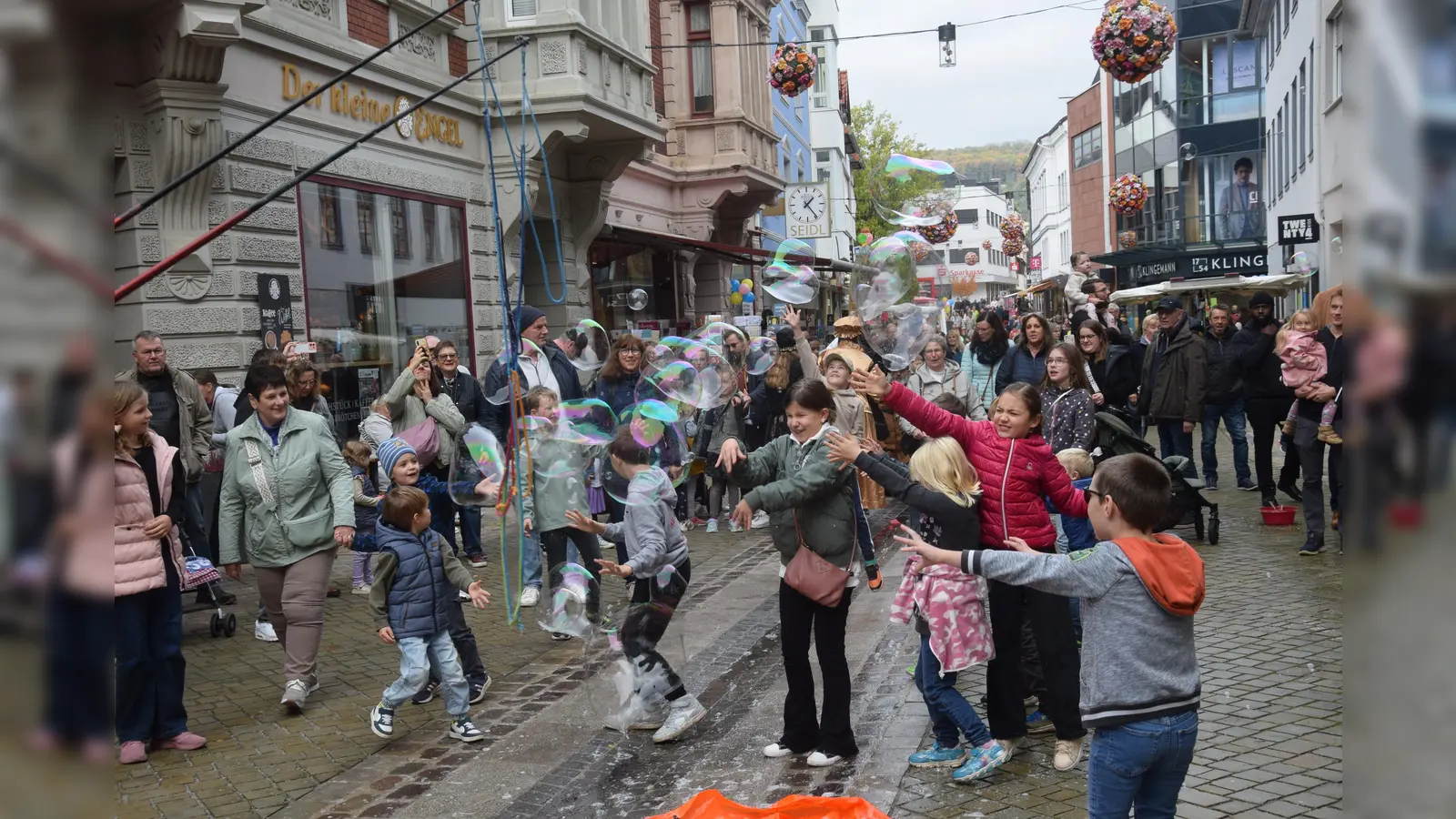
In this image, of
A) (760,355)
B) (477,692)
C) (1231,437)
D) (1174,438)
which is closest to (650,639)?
(477,692)

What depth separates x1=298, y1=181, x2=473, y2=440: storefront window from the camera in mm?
13281

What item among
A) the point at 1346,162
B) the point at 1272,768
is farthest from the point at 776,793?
the point at 1346,162

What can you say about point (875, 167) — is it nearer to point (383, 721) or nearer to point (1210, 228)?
point (1210, 228)

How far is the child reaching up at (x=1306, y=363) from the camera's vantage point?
→ 938cm

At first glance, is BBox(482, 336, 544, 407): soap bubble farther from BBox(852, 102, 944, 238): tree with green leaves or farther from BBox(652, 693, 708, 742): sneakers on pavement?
BBox(852, 102, 944, 238): tree with green leaves

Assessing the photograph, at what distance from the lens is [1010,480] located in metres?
5.59

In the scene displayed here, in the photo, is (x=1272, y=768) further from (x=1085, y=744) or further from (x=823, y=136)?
(x=823, y=136)

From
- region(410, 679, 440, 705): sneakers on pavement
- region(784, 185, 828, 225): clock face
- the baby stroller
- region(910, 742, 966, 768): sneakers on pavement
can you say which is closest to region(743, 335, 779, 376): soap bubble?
the baby stroller

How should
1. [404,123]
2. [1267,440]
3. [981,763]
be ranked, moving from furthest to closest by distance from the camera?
[404,123] → [1267,440] → [981,763]

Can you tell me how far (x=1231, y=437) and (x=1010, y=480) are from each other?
830 centimetres

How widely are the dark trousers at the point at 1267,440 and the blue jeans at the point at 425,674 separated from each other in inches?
319

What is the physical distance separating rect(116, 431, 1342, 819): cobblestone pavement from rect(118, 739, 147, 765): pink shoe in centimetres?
9

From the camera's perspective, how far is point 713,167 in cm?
2692

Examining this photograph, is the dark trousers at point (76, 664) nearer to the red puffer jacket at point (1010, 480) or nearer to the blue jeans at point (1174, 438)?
the red puffer jacket at point (1010, 480)
